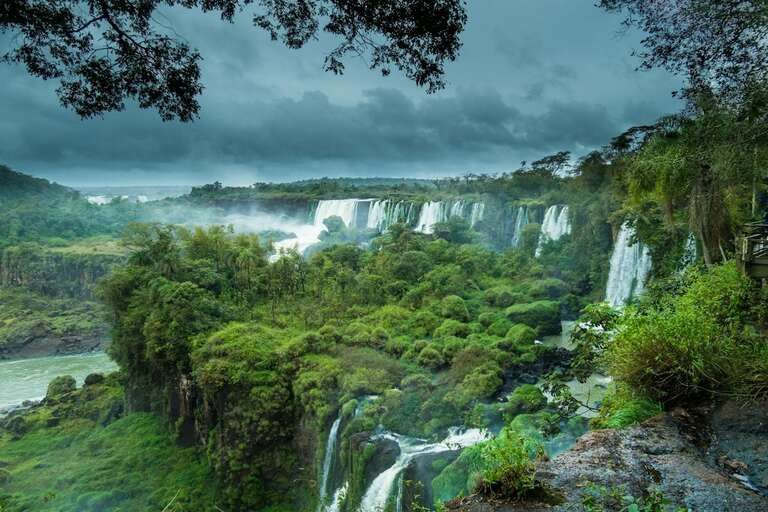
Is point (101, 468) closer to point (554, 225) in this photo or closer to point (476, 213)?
point (554, 225)

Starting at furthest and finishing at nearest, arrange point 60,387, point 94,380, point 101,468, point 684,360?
point 94,380
point 60,387
point 101,468
point 684,360

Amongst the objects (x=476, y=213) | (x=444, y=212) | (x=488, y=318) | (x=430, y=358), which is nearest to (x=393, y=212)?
(x=444, y=212)

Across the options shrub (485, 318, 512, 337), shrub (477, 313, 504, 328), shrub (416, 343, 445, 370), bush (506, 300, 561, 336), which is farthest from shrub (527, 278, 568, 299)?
shrub (416, 343, 445, 370)

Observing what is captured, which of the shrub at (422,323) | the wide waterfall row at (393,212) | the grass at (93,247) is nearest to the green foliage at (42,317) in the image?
the grass at (93,247)

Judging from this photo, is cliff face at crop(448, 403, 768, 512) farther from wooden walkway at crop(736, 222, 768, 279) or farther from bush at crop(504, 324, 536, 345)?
bush at crop(504, 324, 536, 345)

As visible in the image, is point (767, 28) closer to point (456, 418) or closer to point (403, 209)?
A: point (456, 418)

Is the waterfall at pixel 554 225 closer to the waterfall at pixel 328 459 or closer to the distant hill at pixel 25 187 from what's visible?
the waterfall at pixel 328 459
